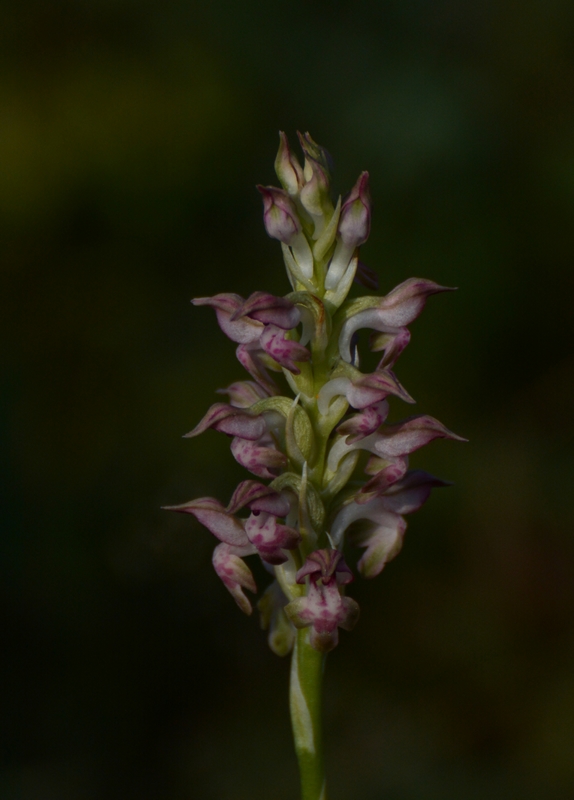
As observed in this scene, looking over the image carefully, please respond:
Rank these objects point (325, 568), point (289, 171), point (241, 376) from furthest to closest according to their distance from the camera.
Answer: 1. point (241, 376)
2. point (289, 171)
3. point (325, 568)

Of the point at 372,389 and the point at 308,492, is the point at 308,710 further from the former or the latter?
the point at 372,389

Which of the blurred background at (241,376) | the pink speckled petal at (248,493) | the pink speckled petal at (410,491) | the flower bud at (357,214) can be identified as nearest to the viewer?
the pink speckled petal at (248,493)

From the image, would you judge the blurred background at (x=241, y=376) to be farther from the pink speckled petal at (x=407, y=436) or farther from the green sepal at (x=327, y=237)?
the green sepal at (x=327, y=237)

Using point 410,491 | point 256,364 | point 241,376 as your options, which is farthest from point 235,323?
point 241,376

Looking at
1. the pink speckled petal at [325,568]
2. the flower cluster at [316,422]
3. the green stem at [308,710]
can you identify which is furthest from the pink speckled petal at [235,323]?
the green stem at [308,710]

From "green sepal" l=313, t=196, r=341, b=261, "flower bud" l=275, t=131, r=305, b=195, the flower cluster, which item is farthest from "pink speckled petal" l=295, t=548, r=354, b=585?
"flower bud" l=275, t=131, r=305, b=195

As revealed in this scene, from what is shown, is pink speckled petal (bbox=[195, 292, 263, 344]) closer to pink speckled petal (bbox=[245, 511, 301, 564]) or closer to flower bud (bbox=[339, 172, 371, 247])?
flower bud (bbox=[339, 172, 371, 247])

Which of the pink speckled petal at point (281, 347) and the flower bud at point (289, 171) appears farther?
the flower bud at point (289, 171)
